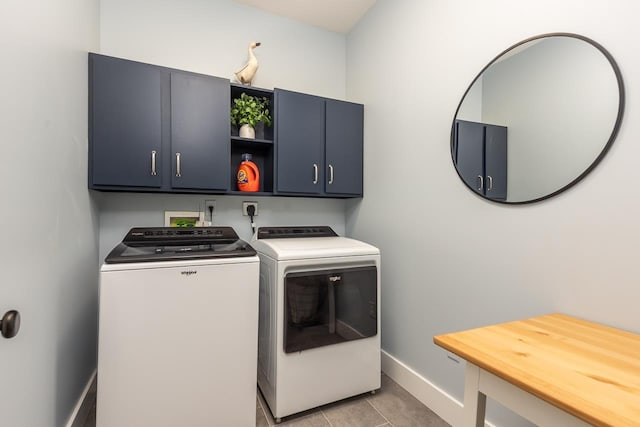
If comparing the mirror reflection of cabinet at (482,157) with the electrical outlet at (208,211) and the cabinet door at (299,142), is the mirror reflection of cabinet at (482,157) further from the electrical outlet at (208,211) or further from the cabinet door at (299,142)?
the electrical outlet at (208,211)

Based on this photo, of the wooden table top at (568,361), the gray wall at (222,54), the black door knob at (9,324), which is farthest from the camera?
the gray wall at (222,54)

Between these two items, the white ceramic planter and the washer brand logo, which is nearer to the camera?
the washer brand logo

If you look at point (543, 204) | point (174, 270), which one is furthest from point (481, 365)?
point (174, 270)

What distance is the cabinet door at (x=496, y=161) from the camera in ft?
4.48

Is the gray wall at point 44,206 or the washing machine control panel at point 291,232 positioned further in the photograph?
the washing machine control panel at point 291,232

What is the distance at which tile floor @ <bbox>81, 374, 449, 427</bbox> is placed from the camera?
62.7 inches

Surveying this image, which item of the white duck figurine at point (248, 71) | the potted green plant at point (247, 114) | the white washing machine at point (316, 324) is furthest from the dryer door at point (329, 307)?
the white duck figurine at point (248, 71)

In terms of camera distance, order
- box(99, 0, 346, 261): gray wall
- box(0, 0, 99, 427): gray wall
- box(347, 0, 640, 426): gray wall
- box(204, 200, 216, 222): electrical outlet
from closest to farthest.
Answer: box(0, 0, 99, 427): gray wall, box(347, 0, 640, 426): gray wall, box(99, 0, 346, 261): gray wall, box(204, 200, 216, 222): electrical outlet

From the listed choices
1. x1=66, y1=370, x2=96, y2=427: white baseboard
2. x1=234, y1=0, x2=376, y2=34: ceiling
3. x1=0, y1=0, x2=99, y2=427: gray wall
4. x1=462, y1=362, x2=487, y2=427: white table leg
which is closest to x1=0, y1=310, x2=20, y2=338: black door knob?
x1=0, y1=0, x2=99, y2=427: gray wall

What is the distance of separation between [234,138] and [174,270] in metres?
0.97

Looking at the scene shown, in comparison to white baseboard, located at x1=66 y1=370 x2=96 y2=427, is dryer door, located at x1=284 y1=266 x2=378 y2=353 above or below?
above

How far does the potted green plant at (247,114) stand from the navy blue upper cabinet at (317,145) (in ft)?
0.48

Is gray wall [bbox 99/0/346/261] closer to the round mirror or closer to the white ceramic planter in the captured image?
the white ceramic planter

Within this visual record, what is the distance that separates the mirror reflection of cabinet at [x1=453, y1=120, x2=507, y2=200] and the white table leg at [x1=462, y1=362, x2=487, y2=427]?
0.85m
